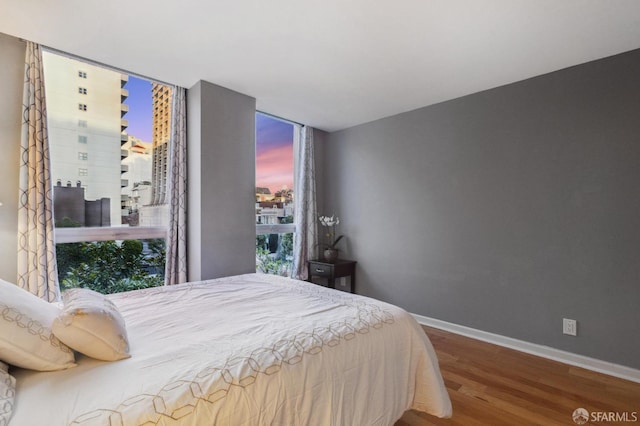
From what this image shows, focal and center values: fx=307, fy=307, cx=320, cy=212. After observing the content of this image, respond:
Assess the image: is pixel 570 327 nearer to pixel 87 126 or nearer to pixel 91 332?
pixel 91 332

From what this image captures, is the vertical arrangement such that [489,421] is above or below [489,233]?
below

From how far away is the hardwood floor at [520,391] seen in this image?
1.92 metres

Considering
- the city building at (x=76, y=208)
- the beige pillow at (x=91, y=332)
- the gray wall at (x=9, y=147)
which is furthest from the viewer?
the city building at (x=76, y=208)

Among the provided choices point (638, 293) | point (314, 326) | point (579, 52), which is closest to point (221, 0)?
point (314, 326)

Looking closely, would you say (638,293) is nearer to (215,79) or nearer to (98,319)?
(98,319)

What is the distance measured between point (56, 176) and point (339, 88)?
2619mm

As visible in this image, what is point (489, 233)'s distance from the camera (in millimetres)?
3123

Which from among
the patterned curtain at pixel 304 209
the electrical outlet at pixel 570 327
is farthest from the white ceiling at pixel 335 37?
the electrical outlet at pixel 570 327

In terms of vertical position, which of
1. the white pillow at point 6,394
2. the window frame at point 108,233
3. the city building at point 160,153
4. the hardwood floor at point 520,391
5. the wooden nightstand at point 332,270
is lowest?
the hardwood floor at point 520,391

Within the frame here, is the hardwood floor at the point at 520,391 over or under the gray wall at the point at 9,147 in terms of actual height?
under

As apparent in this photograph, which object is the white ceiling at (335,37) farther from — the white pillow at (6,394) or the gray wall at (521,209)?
the white pillow at (6,394)

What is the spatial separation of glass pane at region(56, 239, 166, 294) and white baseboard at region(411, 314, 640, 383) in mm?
3060

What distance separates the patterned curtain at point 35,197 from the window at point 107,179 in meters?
0.15

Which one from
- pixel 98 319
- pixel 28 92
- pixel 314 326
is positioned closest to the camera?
pixel 98 319
